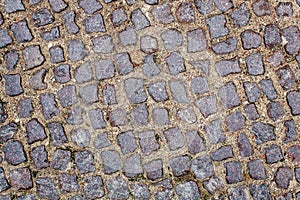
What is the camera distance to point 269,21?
12.1ft

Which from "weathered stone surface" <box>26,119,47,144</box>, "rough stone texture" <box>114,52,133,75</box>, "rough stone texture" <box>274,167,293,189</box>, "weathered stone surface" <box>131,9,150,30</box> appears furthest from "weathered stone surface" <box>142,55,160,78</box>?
"rough stone texture" <box>274,167,293,189</box>

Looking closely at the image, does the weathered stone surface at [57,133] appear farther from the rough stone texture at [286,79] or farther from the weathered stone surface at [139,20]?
the rough stone texture at [286,79]

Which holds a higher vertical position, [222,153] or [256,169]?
[222,153]

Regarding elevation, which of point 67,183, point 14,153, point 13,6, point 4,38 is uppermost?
point 13,6

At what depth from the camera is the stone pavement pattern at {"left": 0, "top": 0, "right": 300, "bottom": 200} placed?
3611mm

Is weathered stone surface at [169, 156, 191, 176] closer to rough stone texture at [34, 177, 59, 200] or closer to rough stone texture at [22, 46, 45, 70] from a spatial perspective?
rough stone texture at [34, 177, 59, 200]

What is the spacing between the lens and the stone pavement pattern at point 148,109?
3.61 meters

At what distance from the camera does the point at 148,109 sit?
11.9ft

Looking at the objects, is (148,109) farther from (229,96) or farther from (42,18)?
(42,18)

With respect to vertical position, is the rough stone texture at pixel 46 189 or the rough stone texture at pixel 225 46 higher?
the rough stone texture at pixel 225 46

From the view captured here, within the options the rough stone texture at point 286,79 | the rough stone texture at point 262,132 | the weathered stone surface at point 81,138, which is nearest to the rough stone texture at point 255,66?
the rough stone texture at point 286,79

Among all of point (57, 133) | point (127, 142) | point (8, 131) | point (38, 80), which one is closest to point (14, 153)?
point (8, 131)

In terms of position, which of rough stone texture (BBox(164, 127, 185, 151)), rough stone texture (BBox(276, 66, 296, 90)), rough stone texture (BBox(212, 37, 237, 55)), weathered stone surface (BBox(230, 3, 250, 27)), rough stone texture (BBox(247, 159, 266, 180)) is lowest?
rough stone texture (BBox(247, 159, 266, 180))

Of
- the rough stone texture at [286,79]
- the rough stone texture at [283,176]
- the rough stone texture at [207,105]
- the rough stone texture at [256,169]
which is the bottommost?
the rough stone texture at [283,176]
